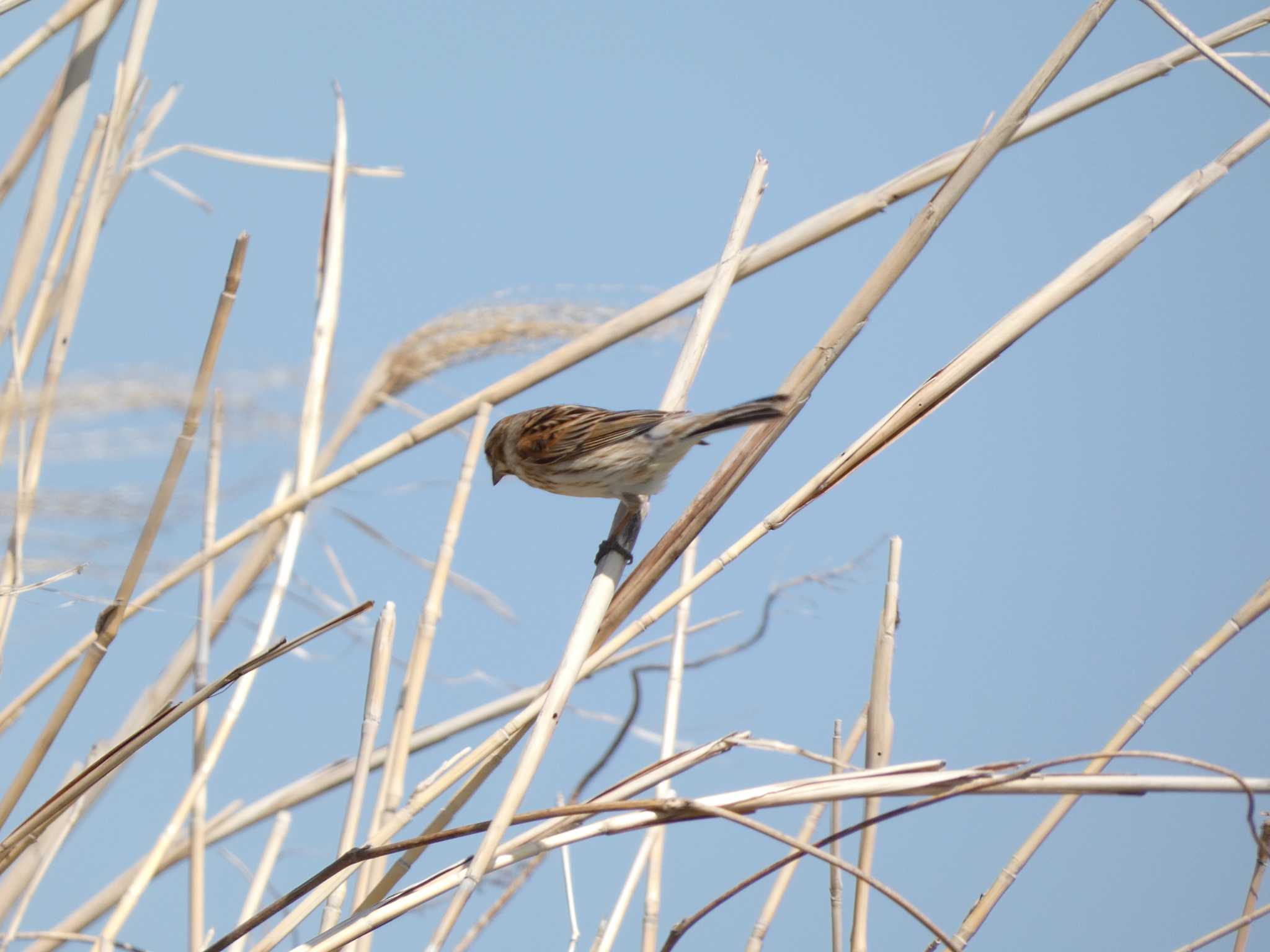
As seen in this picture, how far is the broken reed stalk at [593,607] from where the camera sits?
1.18 meters

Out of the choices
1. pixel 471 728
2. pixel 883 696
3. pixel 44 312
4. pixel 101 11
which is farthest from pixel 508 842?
pixel 101 11

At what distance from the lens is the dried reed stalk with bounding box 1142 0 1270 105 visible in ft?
5.10

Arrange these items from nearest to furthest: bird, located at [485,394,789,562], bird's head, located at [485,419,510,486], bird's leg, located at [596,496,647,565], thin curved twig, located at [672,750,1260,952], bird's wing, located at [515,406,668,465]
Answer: thin curved twig, located at [672,750,1260,952] < bird's leg, located at [596,496,647,565] < bird, located at [485,394,789,562] < bird's wing, located at [515,406,668,465] < bird's head, located at [485,419,510,486]

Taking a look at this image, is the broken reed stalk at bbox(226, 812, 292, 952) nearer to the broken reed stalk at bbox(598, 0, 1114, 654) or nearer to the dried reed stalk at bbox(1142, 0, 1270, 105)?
the broken reed stalk at bbox(598, 0, 1114, 654)

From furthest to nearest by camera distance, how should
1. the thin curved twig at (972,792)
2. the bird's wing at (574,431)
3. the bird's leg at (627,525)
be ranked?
the bird's wing at (574,431)
the bird's leg at (627,525)
the thin curved twig at (972,792)

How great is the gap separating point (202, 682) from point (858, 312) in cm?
123

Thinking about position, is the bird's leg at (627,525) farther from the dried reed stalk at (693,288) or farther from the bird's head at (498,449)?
the bird's head at (498,449)

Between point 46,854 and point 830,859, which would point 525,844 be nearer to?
point 830,859

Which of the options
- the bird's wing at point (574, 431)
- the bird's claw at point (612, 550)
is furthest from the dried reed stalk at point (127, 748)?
the bird's wing at point (574, 431)

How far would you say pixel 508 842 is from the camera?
130 cm

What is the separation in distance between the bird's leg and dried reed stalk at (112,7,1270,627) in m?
0.34

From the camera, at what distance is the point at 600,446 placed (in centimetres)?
293

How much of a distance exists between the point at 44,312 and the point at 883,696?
1.41m

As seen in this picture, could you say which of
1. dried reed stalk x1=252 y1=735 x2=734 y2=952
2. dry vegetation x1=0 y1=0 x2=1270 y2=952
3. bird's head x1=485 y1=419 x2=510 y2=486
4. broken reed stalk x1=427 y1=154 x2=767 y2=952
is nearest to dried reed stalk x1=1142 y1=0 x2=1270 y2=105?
dry vegetation x1=0 y1=0 x2=1270 y2=952
